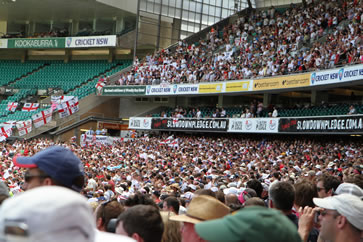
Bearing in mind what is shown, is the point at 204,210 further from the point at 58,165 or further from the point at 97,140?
the point at 97,140

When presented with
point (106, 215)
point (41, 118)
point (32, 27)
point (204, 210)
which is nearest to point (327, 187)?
point (106, 215)

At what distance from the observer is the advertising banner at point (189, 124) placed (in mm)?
29834

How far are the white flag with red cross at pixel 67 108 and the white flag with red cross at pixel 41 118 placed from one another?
900 mm

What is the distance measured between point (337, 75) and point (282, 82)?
4.11m

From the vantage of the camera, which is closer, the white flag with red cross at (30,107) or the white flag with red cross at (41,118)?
the white flag with red cross at (41,118)

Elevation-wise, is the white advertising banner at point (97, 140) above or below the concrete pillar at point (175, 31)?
below

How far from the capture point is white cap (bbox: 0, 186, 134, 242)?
1.77 meters

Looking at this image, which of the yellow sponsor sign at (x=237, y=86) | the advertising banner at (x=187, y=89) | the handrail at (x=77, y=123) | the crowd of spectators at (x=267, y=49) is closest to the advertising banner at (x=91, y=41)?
the crowd of spectators at (x=267, y=49)

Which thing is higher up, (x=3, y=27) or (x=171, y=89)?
(x=3, y=27)

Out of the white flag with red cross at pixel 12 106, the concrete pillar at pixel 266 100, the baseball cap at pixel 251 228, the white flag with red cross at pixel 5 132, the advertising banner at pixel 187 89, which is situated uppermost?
the advertising banner at pixel 187 89

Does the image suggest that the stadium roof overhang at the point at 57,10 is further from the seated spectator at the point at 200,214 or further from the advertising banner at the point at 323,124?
the seated spectator at the point at 200,214

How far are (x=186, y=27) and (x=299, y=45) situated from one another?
16.0 metres

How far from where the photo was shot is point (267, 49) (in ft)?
99.7

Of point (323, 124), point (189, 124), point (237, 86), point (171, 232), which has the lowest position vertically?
point (171, 232)
